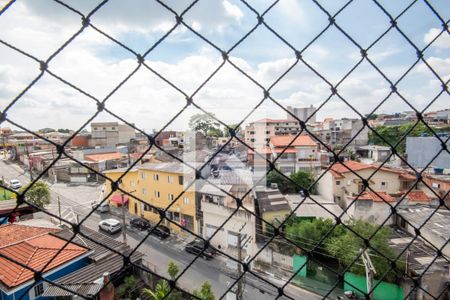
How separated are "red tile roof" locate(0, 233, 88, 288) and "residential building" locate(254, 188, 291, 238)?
3986 mm

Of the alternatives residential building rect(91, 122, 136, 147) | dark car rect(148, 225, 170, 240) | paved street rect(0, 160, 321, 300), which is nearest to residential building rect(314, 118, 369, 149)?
dark car rect(148, 225, 170, 240)

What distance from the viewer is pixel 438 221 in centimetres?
589

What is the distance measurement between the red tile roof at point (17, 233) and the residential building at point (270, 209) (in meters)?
4.40

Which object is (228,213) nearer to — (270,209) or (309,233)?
(270,209)

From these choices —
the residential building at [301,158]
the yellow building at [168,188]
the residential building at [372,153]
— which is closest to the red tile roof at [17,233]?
the yellow building at [168,188]

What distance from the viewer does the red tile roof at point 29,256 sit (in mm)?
3363

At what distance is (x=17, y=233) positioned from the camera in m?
4.40

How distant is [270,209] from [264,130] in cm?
468

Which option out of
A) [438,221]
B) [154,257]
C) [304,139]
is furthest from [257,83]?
[304,139]

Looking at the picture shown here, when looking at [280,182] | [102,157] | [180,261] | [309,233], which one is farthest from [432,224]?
[102,157]

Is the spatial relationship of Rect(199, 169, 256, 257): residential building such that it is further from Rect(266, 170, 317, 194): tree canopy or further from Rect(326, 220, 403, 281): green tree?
Rect(266, 170, 317, 194): tree canopy

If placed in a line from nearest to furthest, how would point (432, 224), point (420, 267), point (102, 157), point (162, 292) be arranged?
1. point (162, 292)
2. point (420, 267)
3. point (432, 224)
4. point (102, 157)

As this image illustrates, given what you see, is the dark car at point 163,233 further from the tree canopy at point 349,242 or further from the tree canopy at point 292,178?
the tree canopy at point 292,178

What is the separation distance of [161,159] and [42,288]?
7.70 metres
